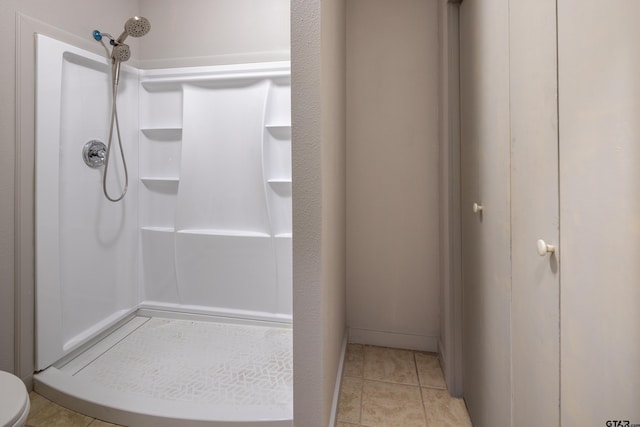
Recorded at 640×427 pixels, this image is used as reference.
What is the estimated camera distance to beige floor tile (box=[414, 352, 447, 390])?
153 cm

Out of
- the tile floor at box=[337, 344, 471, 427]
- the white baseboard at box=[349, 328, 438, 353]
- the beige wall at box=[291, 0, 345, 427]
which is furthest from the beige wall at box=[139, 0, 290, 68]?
the tile floor at box=[337, 344, 471, 427]

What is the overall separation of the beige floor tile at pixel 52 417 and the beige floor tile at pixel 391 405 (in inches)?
47.5

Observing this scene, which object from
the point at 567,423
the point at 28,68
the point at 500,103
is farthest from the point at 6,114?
the point at 567,423

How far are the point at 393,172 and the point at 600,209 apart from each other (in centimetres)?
136

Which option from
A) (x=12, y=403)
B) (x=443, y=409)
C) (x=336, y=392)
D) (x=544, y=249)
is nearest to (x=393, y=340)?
(x=443, y=409)

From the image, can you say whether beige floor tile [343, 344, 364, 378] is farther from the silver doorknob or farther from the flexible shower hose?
the flexible shower hose

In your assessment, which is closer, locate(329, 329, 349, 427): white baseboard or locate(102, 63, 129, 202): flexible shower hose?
locate(329, 329, 349, 427): white baseboard

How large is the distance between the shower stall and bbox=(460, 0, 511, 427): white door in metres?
0.86

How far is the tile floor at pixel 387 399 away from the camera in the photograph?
128 centimetres

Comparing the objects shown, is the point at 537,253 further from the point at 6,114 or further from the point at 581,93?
the point at 6,114

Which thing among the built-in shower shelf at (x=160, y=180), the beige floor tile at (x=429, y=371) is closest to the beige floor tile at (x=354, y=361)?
the beige floor tile at (x=429, y=371)

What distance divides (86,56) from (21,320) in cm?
142

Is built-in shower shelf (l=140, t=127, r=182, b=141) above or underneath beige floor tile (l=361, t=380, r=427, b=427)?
above

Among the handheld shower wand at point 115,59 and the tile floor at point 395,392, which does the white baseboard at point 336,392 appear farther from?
the handheld shower wand at point 115,59
